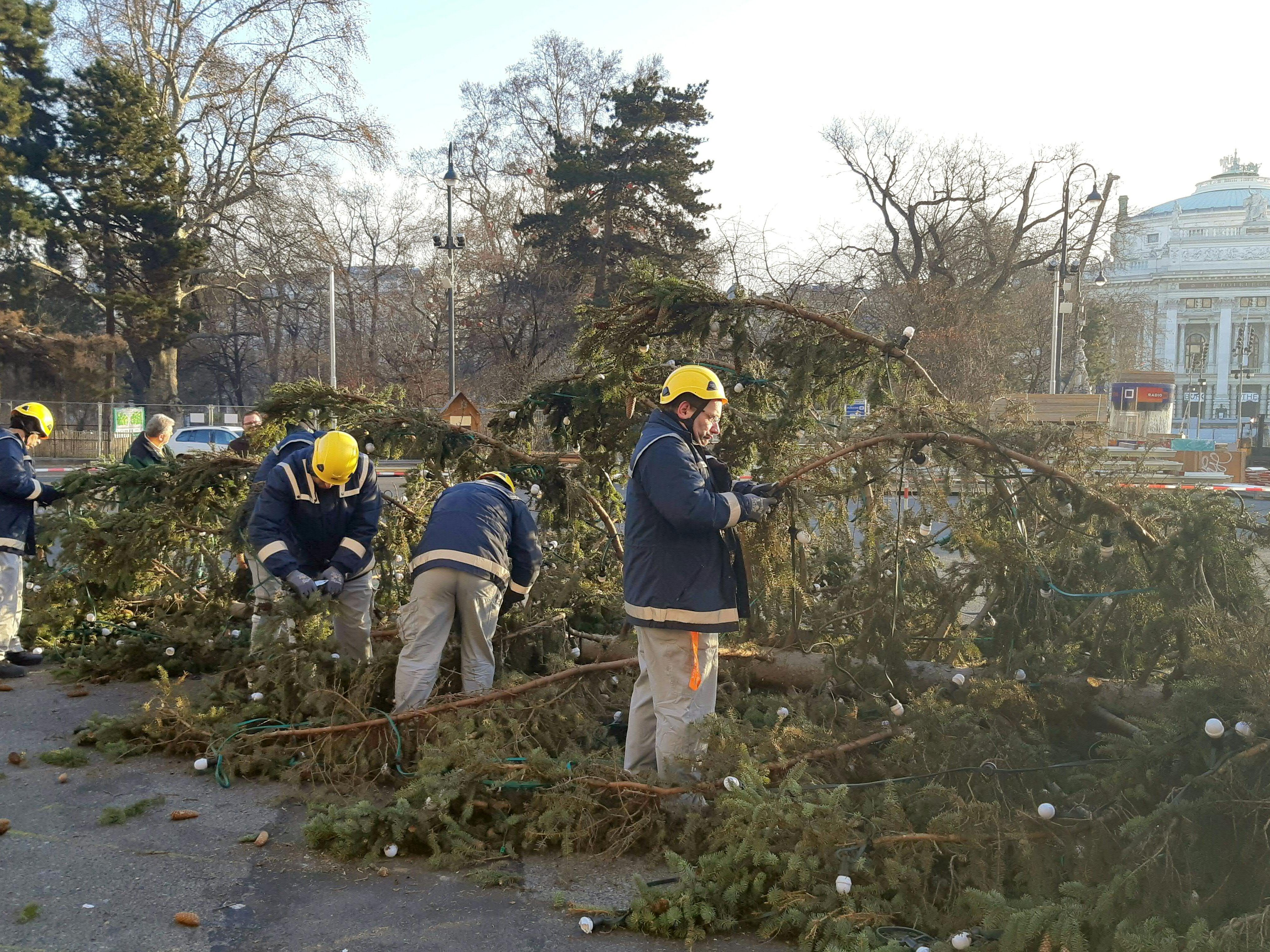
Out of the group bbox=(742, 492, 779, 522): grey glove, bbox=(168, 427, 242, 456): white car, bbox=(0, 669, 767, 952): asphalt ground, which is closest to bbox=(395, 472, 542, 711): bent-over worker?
bbox=(0, 669, 767, 952): asphalt ground

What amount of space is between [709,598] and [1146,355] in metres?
58.8

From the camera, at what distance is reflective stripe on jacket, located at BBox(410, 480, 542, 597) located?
5.08m

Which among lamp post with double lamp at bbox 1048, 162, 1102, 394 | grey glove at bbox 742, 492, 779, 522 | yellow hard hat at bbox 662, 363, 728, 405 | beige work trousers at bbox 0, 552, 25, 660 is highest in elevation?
lamp post with double lamp at bbox 1048, 162, 1102, 394

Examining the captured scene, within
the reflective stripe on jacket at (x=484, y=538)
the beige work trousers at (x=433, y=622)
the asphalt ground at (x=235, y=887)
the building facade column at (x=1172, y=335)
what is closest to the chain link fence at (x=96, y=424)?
the reflective stripe on jacket at (x=484, y=538)

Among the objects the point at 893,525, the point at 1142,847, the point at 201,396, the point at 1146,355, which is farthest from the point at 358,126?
the point at 1146,355

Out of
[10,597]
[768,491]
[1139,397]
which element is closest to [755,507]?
[768,491]

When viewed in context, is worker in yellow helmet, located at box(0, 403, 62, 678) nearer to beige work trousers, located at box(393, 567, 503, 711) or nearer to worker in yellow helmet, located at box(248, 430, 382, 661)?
worker in yellow helmet, located at box(248, 430, 382, 661)

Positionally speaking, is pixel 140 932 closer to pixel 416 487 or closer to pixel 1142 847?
pixel 1142 847

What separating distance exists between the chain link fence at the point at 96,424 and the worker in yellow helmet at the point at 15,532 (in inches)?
829

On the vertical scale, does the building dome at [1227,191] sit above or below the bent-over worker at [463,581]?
above

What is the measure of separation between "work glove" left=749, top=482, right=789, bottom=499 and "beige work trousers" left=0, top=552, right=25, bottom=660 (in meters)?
5.12

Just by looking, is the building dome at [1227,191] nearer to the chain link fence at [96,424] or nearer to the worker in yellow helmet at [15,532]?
the chain link fence at [96,424]

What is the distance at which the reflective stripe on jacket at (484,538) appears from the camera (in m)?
5.08

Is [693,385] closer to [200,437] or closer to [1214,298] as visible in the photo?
[200,437]
